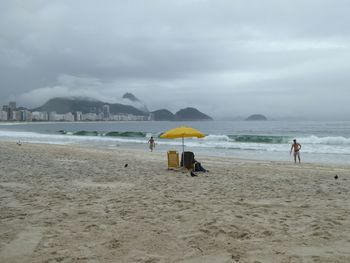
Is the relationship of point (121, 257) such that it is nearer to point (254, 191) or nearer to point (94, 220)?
point (94, 220)

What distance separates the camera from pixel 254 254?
426 centimetres

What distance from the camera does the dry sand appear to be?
4.32 meters

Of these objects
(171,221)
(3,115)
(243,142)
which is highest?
(3,115)

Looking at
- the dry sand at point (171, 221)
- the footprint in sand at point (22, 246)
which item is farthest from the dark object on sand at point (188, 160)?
the footprint in sand at point (22, 246)

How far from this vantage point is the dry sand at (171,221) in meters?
4.32

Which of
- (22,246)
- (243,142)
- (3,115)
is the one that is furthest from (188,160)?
(3,115)

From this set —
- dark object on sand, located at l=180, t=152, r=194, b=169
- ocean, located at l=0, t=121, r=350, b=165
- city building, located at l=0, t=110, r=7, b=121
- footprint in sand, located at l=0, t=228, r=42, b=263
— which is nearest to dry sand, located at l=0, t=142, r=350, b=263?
footprint in sand, located at l=0, t=228, r=42, b=263

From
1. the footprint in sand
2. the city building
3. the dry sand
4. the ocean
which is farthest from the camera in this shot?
the city building

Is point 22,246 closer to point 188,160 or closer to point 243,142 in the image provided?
point 188,160

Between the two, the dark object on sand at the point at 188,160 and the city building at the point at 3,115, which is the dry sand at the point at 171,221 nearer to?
the dark object on sand at the point at 188,160

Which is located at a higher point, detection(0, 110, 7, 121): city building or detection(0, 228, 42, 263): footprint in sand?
detection(0, 110, 7, 121): city building

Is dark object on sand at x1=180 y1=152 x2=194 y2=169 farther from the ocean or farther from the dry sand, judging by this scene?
the ocean

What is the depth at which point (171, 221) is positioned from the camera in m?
5.74

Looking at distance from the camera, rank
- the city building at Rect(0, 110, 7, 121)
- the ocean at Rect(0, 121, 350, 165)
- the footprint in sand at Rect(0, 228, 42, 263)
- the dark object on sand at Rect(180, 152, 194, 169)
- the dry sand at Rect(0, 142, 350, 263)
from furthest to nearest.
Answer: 1. the city building at Rect(0, 110, 7, 121)
2. the ocean at Rect(0, 121, 350, 165)
3. the dark object on sand at Rect(180, 152, 194, 169)
4. the dry sand at Rect(0, 142, 350, 263)
5. the footprint in sand at Rect(0, 228, 42, 263)
